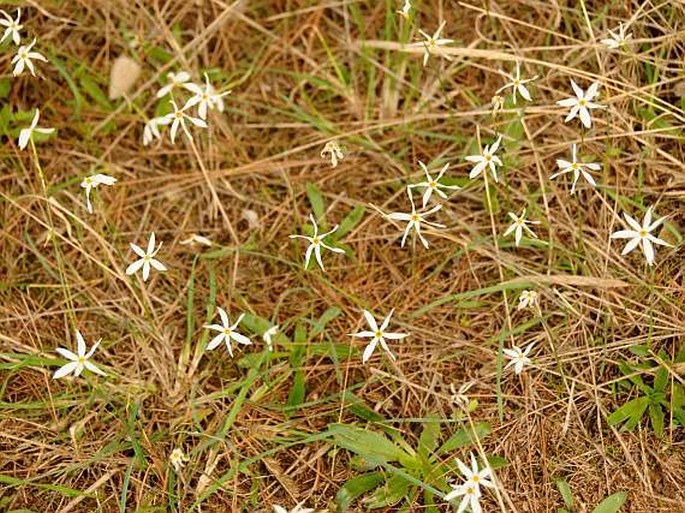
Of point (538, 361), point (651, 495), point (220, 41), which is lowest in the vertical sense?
point (651, 495)

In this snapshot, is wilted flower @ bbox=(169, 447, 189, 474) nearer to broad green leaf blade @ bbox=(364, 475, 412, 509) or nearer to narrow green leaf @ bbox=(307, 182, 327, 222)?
broad green leaf blade @ bbox=(364, 475, 412, 509)

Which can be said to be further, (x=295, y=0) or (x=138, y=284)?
(x=295, y=0)

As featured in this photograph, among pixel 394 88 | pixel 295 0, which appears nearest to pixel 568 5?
pixel 394 88

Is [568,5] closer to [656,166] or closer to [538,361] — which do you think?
[656,166]

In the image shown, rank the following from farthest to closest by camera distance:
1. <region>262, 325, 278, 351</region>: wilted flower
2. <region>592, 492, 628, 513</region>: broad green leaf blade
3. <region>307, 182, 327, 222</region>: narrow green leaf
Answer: <region>307, 182, 327, 222</region>: narrow green leaf < <region>262, 325, 278, 351</region>: wilted flower < <region>592, 492, 628, 513</region>: broad green leaf blade

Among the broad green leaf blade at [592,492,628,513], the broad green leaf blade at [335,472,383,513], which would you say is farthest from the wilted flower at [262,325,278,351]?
the broad green leaf blade at [592,492,628,513]

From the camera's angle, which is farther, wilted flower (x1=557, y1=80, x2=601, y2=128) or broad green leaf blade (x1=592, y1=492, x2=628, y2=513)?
wilted flower (x1=557, y1=80, x2=601, y2=128)
